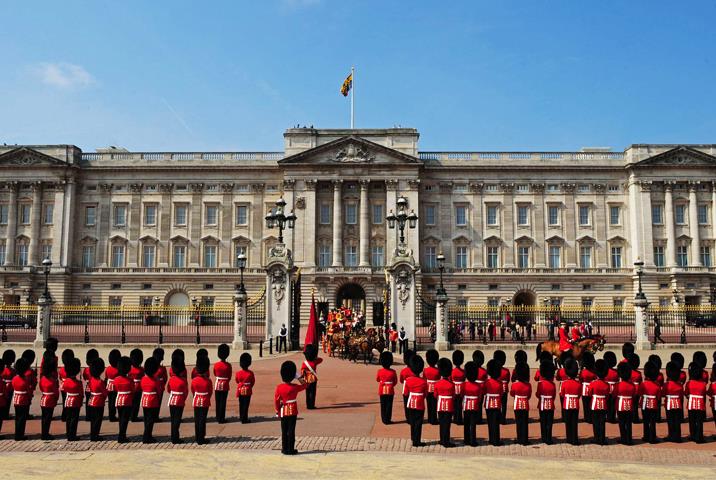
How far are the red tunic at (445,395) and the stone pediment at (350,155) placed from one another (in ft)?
140

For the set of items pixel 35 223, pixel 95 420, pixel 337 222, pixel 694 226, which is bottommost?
pixel 95 420

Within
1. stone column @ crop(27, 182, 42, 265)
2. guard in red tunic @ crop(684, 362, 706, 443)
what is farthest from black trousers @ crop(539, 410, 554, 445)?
stone column @ crop(27, 182, 42, 265)

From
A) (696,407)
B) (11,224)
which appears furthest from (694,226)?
(11,224)

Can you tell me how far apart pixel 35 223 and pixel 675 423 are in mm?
54778

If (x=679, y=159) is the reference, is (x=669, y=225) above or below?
below

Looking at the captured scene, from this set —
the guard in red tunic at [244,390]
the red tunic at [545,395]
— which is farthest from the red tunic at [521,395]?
the guard in red tunic at [244,390]

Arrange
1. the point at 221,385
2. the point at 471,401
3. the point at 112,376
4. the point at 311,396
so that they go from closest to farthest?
the point at 471,401 → the point at 112,376 → the point at 221,385 → the point at 311,396

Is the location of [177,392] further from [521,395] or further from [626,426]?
[626,426]

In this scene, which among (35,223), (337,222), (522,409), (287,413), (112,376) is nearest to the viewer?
(287,413)

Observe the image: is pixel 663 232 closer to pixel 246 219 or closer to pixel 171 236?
pixel 246 219

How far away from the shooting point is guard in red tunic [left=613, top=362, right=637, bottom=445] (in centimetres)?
1023

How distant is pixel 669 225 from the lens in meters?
51.8

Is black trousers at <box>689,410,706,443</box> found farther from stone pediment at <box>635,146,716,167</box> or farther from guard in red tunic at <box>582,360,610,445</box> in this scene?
stone pediment at <box>635,146,716,167</box>

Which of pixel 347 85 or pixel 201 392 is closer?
pixel 201 392
